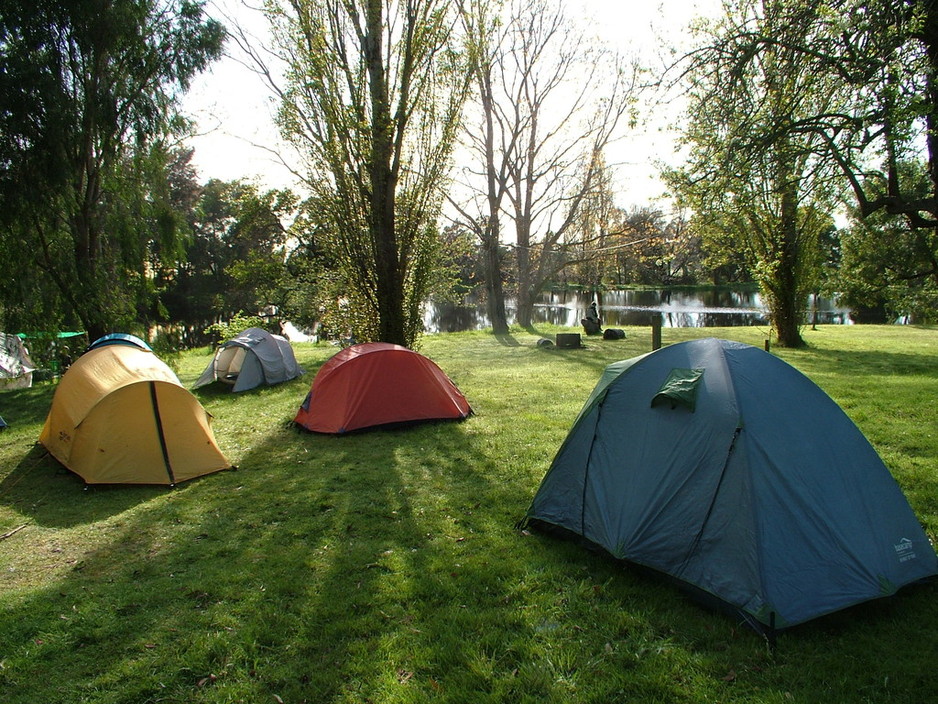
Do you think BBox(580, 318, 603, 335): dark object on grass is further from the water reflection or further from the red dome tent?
the red dome tent

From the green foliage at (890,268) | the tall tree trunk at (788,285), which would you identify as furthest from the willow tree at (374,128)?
the green foliage at (890,268)

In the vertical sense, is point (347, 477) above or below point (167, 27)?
below

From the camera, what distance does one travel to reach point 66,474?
7.19 m

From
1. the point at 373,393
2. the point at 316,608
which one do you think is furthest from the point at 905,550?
the point at 373,393

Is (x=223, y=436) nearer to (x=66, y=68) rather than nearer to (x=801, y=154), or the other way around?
(x=66, y=68)

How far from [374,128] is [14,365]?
1037 cm

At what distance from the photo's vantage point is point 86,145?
12.1 metres

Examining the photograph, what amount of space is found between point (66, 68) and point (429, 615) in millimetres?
13233

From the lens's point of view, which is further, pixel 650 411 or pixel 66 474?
pixel 66 474

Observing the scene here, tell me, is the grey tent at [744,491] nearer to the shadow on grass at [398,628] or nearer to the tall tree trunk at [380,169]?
the shadow on grass at [398,628]

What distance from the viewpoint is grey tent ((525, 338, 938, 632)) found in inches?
142

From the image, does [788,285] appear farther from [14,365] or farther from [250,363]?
[14,365]

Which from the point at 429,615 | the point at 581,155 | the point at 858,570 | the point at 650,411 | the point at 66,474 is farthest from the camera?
the point at 581,155

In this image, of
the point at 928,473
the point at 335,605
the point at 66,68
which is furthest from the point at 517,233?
the point at 335,605
